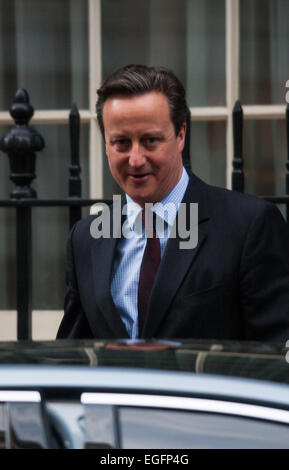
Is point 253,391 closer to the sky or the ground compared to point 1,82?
closer to the ground

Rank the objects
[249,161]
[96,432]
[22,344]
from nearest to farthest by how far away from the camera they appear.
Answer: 1. [96,432]
2. [22,344]
3. [249,161]

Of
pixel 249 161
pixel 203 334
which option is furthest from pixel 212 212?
pixel 249 161

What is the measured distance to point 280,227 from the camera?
311 centimetres

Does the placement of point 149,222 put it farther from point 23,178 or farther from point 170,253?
point 23,178

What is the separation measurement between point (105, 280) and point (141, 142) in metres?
0.48

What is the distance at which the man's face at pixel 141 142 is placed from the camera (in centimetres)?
300

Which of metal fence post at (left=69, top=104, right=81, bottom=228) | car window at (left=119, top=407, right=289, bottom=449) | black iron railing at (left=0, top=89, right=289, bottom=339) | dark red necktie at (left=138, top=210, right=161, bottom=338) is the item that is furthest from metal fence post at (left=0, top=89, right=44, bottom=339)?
car window at (left=119, top=407, right=289, bottom=449)

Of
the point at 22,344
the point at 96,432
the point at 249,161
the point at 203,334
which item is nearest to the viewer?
the point at 96,432

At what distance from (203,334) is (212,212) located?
0.43m

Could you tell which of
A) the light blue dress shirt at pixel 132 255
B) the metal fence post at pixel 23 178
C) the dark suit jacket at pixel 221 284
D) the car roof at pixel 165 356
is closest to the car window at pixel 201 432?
the car roof at pixel 165 356

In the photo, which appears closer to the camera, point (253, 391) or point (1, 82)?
point (253, 391)

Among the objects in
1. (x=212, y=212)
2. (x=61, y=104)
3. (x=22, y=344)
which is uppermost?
(x=61, y=104)

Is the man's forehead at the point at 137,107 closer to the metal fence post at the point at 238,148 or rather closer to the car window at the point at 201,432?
the metal fence post at the point at 238,148

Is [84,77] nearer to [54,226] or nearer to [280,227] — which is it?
[54,226]
